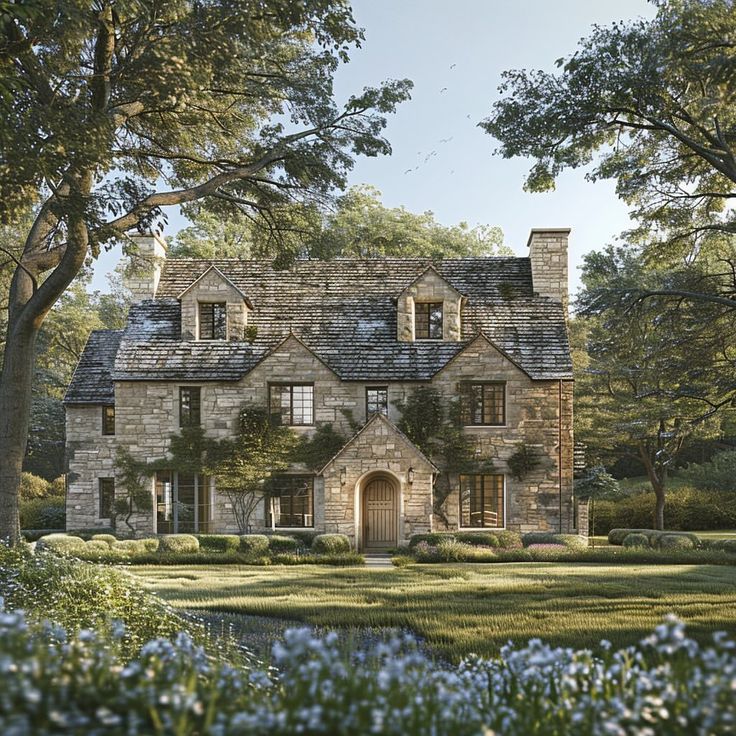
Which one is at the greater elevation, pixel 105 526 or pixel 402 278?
pixel 402 278

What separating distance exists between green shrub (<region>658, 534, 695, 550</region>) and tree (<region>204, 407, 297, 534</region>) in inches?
480

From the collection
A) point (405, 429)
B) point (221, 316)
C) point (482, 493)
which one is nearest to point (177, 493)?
point (221, 316)

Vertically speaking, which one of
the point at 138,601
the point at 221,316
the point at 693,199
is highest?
the point at 693,199

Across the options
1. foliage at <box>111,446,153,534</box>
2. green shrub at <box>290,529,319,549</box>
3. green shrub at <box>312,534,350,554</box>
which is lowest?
green shrub at <box>290,529,319,549</box>

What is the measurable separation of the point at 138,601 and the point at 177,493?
16480mm

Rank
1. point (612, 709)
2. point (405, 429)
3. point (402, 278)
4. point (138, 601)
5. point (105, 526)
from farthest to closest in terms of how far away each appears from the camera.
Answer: point (402, 278) → point (105, 526) → point (405, 429) → point (138, 601) → point (612, 709)

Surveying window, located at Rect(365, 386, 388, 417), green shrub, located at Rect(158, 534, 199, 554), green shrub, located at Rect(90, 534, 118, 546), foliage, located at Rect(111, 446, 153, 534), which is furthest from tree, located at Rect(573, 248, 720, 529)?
foliage, located at Rect(111, 446, 153, 534)

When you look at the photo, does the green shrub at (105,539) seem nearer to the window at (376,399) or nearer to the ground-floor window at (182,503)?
the ground-floor window at (182,503)

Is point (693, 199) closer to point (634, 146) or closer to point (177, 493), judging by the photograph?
point (634, 146)

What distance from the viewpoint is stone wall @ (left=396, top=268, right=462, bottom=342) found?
26578 millimetres

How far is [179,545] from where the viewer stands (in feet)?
68.4

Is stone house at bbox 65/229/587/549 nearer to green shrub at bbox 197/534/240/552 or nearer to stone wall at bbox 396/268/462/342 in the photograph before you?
stone wall at bbox 396/268/462/342

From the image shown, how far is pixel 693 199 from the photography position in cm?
2138

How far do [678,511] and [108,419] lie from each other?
26796 millimetres
